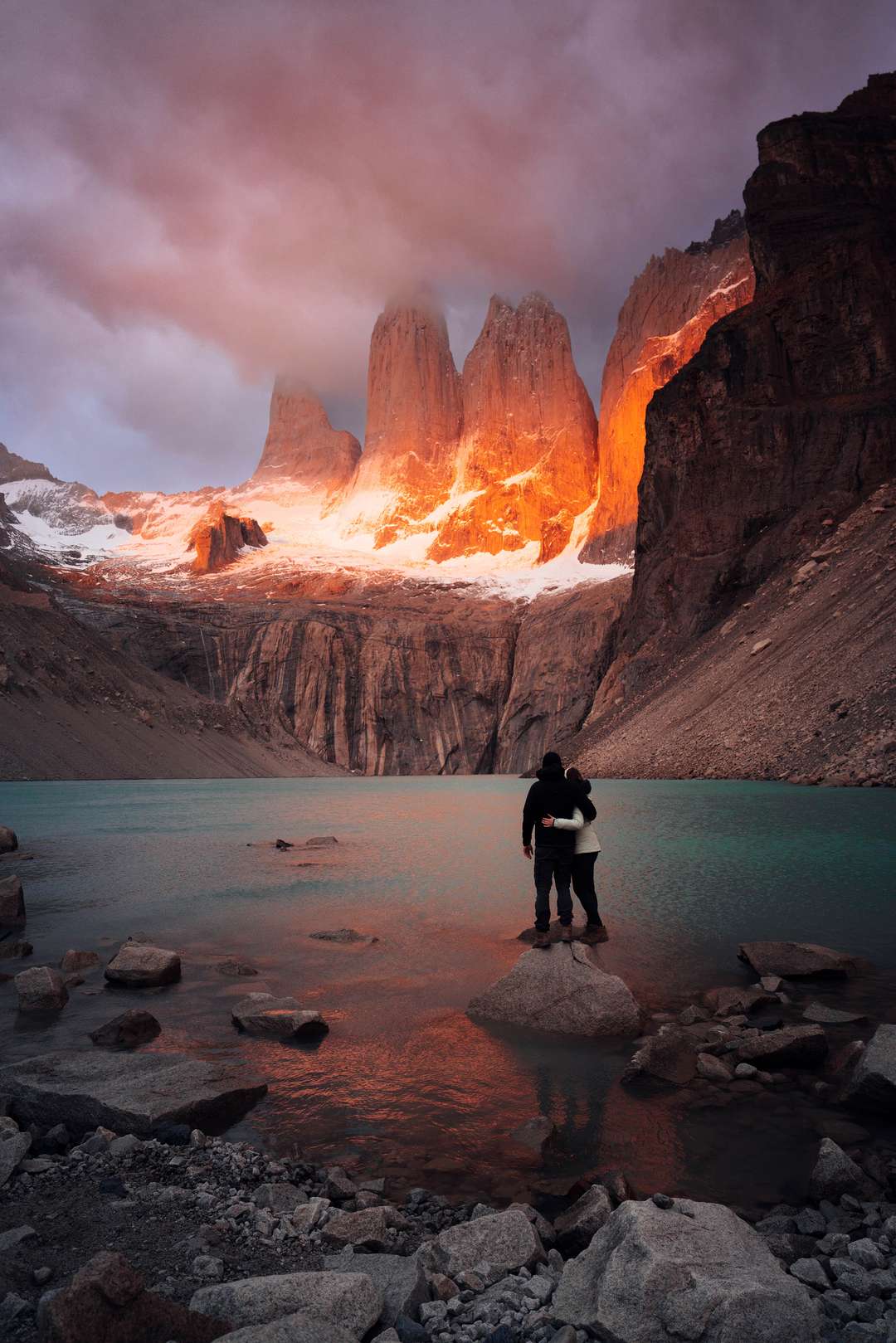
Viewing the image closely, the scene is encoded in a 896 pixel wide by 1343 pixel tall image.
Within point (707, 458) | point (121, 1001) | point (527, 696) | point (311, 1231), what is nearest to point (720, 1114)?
point (311, 1231)

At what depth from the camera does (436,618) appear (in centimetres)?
10906

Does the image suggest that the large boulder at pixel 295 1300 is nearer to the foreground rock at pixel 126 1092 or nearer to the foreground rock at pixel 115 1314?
the foreground rock at pixel 115 1314

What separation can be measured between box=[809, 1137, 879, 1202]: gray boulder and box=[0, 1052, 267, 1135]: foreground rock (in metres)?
3.52

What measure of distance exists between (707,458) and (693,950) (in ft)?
194

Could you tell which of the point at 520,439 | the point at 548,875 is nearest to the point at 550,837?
the point at 548,875

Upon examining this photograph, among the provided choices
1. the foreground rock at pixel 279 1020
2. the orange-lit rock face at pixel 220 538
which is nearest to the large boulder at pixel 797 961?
the foreground rock at pixel 279 1020

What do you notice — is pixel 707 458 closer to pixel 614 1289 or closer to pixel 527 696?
pixel 527 696

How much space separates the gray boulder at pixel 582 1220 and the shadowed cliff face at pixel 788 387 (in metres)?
54.8

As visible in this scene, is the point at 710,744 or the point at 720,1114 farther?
the point at 710,744

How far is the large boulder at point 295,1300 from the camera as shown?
2895 mm

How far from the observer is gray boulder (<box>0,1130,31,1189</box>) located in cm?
409

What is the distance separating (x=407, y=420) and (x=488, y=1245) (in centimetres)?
17010

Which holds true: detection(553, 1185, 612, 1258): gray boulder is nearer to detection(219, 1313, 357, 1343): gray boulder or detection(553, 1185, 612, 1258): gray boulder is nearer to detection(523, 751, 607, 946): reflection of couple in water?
detection(219, 1313, 357, 1343): gray boulder

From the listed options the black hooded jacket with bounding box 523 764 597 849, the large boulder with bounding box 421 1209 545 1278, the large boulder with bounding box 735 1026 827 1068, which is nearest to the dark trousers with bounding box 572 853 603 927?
the black hooded jacket with bounding box 523 764 597 849
